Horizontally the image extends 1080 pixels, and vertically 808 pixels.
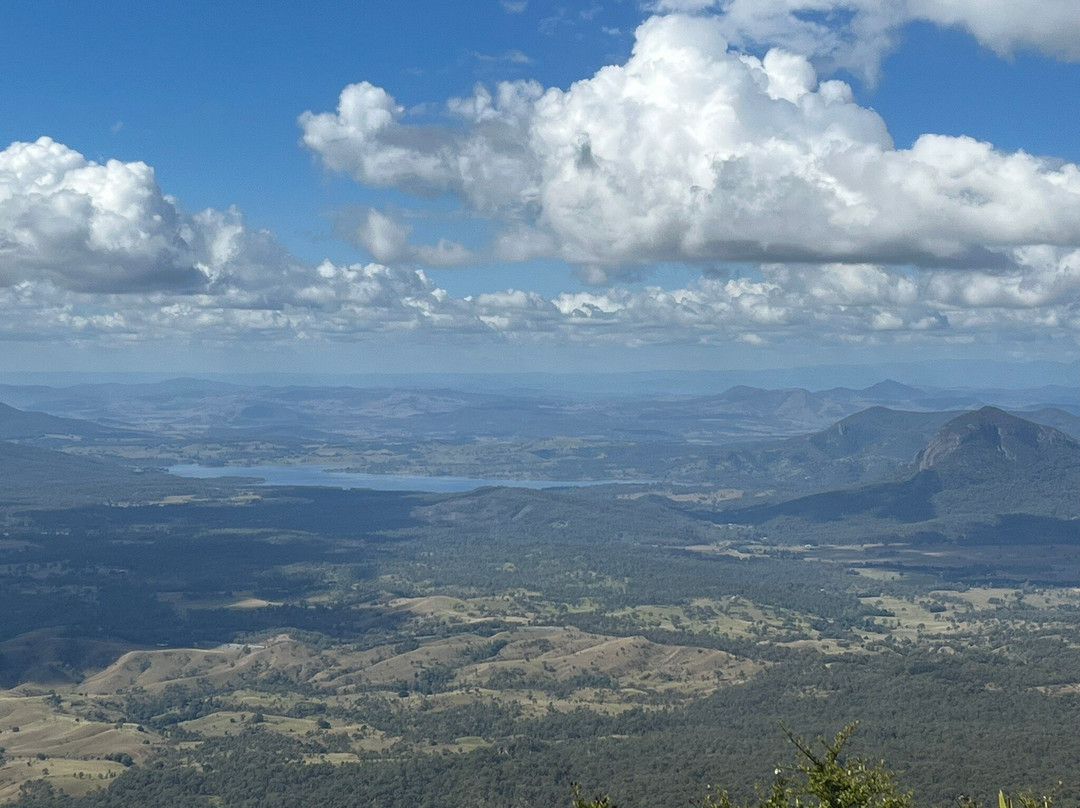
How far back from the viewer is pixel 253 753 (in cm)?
15862

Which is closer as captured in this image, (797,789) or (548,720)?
(797,789)

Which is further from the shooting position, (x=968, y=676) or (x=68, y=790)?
(x=968, y=676)

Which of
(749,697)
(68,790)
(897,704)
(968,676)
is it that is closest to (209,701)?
(68,790)

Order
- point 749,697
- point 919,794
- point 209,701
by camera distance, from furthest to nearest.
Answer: point 209,701 < point 749,697 < point 919,794

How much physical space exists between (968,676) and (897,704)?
1846 centimetres

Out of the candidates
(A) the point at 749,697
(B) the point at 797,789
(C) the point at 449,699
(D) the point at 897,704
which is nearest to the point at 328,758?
(C) the point at 449,699

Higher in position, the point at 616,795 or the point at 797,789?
the point at 797,789

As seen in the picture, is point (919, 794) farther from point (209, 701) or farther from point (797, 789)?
point (209, 701)

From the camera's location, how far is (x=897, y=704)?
171 metres

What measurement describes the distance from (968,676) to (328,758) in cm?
9490

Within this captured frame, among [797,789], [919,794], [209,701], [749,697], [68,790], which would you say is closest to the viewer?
[797,789]

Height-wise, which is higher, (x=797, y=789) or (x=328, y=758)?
(x=797, y=789)

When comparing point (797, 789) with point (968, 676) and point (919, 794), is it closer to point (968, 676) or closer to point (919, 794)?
point (919, 794)

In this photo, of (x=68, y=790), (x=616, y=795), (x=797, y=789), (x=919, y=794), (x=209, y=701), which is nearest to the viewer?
(x=797, y=789)
